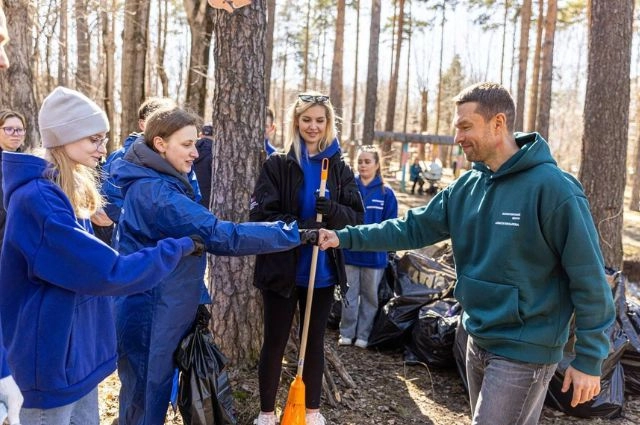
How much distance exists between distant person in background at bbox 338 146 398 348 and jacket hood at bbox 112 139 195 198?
298cm

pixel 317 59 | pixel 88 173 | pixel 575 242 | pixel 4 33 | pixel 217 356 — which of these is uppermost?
pixel 317 59

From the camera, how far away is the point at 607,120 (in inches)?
243

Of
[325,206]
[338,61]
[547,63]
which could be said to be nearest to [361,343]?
[325,206]

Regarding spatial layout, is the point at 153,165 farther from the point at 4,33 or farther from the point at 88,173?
the point at 4,33

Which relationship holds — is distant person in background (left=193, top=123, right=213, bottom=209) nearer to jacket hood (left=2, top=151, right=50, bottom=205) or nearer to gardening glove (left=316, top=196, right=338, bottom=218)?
gardening glove (left=316, top=196, right=338, bottom=218)

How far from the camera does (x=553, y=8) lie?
1628 cm

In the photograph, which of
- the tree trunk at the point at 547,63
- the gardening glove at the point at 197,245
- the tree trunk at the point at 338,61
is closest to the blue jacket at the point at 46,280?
the gardening glove at the point at 197,245

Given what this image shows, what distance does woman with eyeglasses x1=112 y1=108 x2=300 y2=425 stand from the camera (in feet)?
8.39

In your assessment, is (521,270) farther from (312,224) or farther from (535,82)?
(535,82)

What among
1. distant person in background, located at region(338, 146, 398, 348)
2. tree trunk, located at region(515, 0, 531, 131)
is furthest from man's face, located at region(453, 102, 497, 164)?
tree trunk, located at region(515, 0, 531, 131)

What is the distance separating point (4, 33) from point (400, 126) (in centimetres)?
5587

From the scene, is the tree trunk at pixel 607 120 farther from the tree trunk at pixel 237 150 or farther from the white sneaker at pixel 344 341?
the tree trunk at pixel 237 150

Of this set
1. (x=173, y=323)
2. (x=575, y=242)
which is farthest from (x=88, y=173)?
(x=575, y=242)

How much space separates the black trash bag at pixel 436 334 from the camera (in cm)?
471
